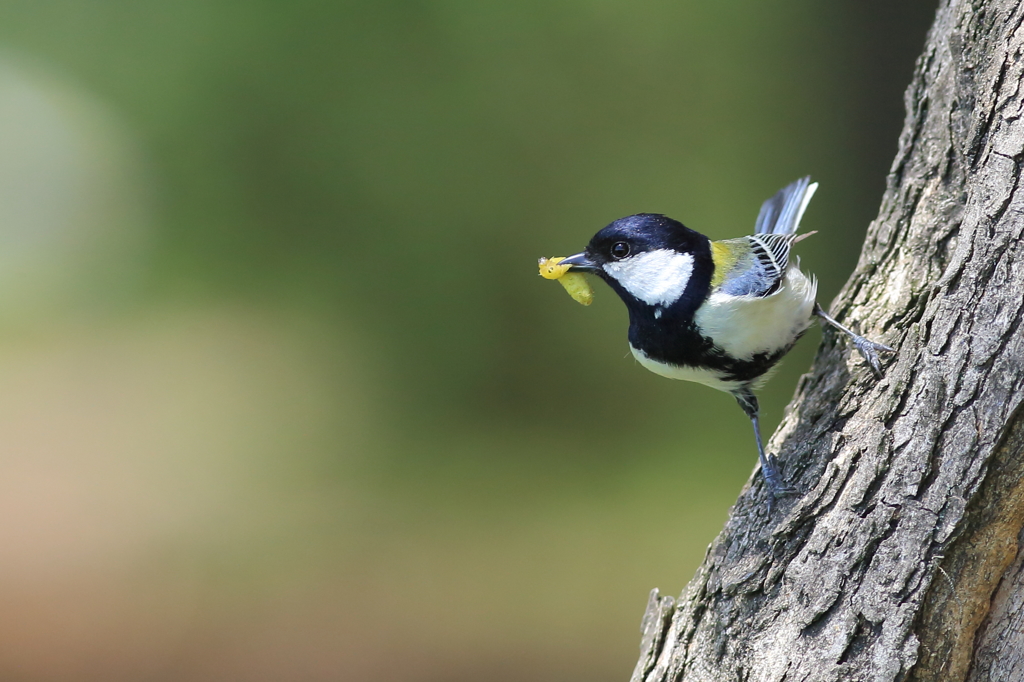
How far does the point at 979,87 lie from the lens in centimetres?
180

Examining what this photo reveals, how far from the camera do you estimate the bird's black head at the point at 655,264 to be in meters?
2.00

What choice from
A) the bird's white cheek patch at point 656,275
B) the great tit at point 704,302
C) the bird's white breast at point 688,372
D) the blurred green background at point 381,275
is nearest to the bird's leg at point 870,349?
the great tit at point 704,302

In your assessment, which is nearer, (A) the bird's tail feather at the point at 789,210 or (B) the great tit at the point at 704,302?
(B) the great tit at the point at 704,302

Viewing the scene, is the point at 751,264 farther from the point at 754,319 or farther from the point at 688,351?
the point at 688,351

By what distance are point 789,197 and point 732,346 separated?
85 cm

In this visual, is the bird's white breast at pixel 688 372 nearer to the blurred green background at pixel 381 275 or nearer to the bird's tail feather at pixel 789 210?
the bird's tail feather at pixel 789 210

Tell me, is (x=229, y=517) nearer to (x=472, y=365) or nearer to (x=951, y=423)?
(x=472, y=365)

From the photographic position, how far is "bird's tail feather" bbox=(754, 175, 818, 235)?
8.21 feet

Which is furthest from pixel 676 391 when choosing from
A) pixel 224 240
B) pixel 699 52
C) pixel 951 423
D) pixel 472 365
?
pixel 951 423

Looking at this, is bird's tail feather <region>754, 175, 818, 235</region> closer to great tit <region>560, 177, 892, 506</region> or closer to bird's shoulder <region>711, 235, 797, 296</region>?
bird's shoulder <region>711, 235, 797, 296</region>

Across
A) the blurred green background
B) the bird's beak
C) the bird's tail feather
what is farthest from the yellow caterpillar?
the blurred green background

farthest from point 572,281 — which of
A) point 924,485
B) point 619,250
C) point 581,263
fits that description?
point 924,485

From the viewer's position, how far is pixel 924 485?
1568 millimetres

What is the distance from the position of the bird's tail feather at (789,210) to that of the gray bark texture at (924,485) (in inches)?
22.6
